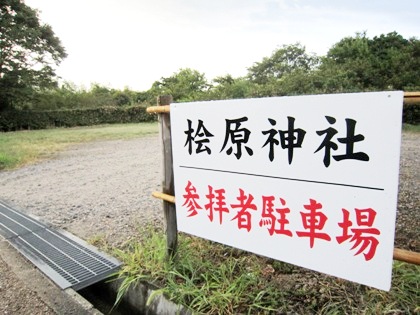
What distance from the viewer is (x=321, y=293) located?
1758mm

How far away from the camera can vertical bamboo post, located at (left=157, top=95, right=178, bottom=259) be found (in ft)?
6.69

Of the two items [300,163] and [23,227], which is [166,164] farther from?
[23,227]

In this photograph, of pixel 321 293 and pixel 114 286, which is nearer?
pixel 321 293

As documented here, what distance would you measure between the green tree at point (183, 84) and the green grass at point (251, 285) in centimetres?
2455

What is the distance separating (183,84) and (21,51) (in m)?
13.0

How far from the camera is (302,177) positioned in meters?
1.43

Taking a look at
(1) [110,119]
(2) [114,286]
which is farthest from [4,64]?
(2) [114,286]

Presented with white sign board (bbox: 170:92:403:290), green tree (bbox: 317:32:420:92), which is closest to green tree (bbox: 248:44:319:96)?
green tree (bbox: 317:32:420:92)

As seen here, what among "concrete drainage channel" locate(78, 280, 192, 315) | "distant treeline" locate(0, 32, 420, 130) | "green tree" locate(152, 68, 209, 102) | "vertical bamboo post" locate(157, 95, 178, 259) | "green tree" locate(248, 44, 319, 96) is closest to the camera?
"concrete drainage channel" locate(78, 280, 192, 315)

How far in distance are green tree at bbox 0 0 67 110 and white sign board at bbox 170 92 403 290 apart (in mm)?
18157

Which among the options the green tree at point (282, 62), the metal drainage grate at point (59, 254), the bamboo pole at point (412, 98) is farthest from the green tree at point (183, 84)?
the bamboo pole at point (412, 98)

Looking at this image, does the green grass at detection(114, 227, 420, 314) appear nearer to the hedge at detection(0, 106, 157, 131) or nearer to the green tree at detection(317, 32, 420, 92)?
the green tree at detection(317, 32, 420, 92)

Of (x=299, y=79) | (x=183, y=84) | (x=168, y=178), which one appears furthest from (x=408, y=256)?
(x=183, y=84)

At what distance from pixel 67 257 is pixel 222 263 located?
1275 millimetres
